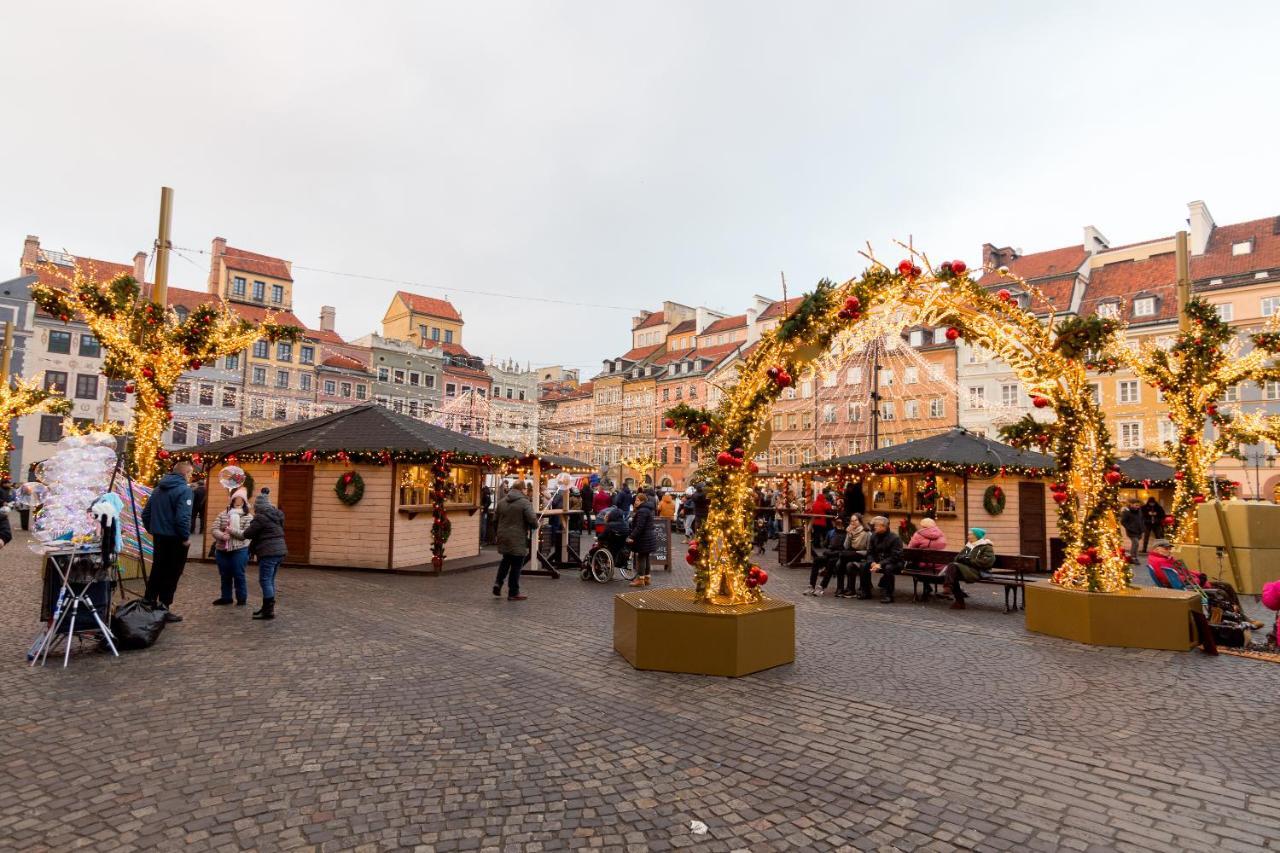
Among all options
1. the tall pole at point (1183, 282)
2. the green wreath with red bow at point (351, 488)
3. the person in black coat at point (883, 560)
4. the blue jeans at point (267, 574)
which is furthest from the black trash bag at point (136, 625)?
the tall pole at point (1183, 282)

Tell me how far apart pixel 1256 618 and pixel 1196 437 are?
11.9 ft

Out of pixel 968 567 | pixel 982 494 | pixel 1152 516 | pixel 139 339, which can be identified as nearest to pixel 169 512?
pixel 139 339

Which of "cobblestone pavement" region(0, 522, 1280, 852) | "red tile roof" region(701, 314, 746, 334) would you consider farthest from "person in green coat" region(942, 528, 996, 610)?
"red tile roof" region(701, 314, 746, 334)

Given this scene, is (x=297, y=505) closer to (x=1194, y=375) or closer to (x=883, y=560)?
(x=883, y=560)

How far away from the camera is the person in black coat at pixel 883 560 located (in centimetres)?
1201

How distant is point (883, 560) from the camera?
39.7ft

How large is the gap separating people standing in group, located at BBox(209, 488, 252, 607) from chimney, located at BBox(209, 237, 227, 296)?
53612mm

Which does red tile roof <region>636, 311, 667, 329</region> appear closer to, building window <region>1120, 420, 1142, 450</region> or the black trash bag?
building window <region>1120, 420, 1142, 450</region>

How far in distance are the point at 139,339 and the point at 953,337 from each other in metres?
13.3

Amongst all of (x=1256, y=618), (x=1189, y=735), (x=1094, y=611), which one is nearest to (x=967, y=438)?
(x=1256, y=618)

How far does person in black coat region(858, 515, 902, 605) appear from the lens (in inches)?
473

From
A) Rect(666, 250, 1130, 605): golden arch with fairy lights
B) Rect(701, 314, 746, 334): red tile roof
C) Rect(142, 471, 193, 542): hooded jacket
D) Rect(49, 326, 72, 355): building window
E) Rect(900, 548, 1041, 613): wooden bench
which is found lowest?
Rect(900, 548, 1041, 613): wooden bench

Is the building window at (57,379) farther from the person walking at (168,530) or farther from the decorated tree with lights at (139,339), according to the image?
the person walking at (168,530)

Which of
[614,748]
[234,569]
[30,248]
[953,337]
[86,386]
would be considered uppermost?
[30,248]
